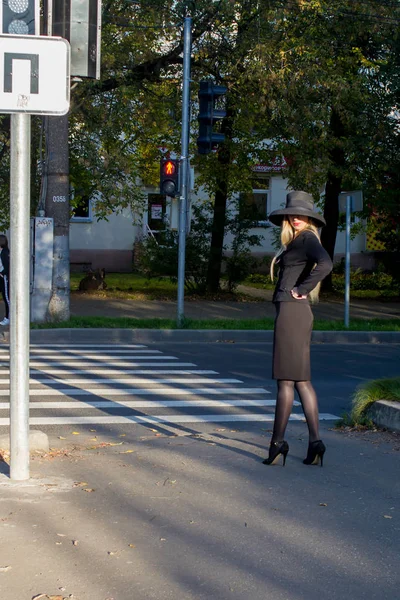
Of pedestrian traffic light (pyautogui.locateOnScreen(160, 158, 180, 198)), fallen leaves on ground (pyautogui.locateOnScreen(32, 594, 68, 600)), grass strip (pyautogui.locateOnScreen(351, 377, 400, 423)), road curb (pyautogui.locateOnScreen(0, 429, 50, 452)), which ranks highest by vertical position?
pedestrian traffic light (pyautogui.locateOnScreen(160, 158, 180, 198))

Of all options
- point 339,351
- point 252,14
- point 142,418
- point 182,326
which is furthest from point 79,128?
point 142,418

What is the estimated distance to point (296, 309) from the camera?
6.19 meters

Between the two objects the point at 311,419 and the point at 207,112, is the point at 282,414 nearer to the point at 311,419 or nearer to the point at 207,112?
the point at 311,419

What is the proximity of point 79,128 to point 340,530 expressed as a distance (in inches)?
695

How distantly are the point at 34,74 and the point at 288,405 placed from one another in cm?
282

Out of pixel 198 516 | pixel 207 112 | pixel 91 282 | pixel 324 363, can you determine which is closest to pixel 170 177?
pixel 207 112

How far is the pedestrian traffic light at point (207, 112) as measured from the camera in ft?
52.8

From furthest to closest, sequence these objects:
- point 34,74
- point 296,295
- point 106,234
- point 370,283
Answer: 1. point 106,234
2. point 370,283
3. point 296,295
4. point 34,74

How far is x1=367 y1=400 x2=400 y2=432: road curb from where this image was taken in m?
7.41

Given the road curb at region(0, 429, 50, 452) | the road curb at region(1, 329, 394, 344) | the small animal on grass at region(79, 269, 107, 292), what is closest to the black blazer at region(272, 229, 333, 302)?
the road curb at region(0, 429, 50, 452)

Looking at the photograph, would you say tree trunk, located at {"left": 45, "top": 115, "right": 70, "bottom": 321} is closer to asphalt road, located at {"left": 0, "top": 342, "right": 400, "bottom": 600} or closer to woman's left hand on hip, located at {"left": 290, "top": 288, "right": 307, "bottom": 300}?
asphalt road, located at {"left": 0, "top": 342, "right": 400, "bottom": 600}

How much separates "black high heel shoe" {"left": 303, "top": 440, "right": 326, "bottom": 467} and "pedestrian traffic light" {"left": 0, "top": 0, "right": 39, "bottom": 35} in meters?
3.37

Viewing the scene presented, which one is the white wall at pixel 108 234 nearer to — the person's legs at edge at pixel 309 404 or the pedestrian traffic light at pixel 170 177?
the pedestrian traffic light at pixel 170 177

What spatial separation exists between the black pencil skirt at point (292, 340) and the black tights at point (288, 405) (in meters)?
0.09
